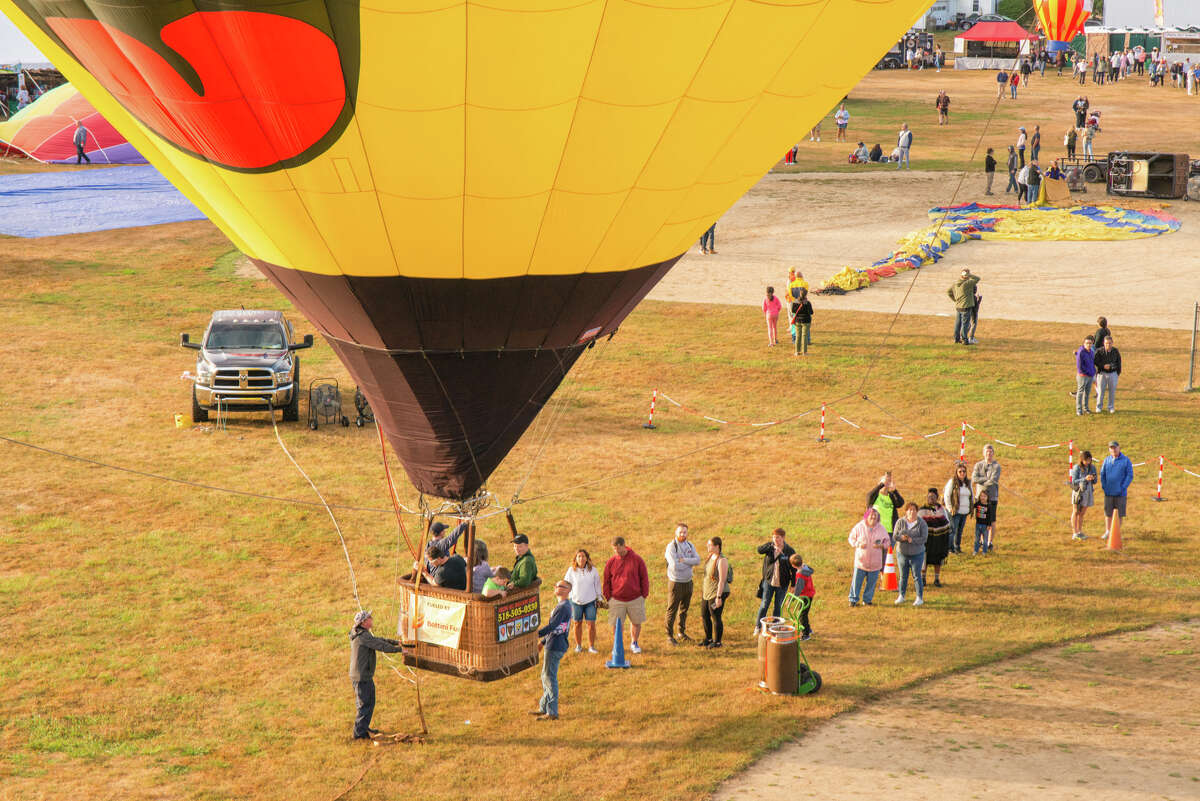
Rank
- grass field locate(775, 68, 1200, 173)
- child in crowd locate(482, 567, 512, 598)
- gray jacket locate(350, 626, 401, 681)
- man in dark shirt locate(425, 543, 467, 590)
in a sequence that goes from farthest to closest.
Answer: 1. grass field locate(775, 68, 1200, 173)
2. man in dark shirt locate(425, 543, 467, 590)
3. gray jacket locate(350, 626, 401, 681)
4. child in crowd locate(482, 567, 512, 598)

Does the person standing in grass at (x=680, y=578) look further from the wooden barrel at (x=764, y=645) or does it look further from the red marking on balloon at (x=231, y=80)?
the red marking on balloon at (x=231, y=80)

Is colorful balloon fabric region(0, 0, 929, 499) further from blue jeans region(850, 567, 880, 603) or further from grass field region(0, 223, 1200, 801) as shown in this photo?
blue jeans region(850, 567, 880, 603)

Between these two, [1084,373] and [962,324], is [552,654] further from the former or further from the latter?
[962,324]

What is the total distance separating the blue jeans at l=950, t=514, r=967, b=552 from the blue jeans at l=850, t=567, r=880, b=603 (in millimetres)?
1895

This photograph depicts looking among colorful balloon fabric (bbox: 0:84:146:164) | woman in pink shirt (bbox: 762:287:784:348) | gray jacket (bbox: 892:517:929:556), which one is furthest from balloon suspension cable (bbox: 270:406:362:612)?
colorful balloon fabric (bbox: 0:84:146:164)

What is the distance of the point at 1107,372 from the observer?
890 inches

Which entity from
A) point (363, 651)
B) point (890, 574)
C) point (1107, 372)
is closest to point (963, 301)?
point (1107, 372)

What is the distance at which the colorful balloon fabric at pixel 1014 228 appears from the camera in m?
34.1

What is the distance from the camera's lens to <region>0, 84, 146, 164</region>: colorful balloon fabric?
162 feet

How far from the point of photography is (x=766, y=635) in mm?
13734

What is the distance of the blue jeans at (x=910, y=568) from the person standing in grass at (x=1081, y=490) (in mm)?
3049

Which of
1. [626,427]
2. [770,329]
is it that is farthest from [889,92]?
[626,427]

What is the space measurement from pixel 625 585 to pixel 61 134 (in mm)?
41662

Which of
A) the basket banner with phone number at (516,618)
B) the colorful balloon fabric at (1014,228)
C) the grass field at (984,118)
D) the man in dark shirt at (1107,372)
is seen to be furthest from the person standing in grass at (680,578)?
the grass field at (984,118)
